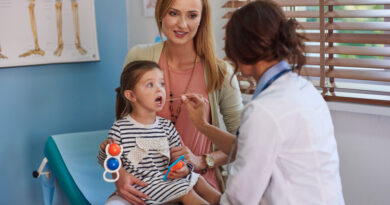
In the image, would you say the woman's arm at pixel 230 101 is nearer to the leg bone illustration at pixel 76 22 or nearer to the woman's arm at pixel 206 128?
the woman's arm at pixel 206 128

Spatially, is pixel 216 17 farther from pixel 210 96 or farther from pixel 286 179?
pixel 286 179

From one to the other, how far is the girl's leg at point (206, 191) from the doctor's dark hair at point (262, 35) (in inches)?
24.2

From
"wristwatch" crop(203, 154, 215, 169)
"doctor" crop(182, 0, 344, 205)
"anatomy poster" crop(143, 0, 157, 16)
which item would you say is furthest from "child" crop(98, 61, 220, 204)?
"anatomy poster" crop(143, 0, 157, 16)

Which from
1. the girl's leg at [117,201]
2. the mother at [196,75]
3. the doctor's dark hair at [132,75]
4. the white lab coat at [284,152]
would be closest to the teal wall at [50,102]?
the mother at [196,75]

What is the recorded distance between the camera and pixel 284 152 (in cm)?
121

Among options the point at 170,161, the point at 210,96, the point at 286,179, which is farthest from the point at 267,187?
the point at 210,96

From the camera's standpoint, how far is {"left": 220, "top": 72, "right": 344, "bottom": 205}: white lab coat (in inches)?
46.4

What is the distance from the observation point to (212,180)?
188 centimetres

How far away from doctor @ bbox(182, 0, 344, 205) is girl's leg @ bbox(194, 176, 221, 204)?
1.31ft

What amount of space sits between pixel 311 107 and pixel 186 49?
83 centimetres

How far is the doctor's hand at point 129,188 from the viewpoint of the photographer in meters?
1.62

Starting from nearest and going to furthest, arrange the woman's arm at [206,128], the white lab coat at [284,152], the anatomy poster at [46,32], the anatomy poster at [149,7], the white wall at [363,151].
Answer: the white lab coat at [284,152], the woman's arm at [206,128], the white wall at [363,151], the anatomy poster at [46,32], the anatomy poster at [149,7]

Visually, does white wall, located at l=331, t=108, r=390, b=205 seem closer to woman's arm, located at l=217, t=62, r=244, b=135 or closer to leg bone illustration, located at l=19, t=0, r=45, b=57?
woman's arm, located at l=217, t=62, r=244, b=135

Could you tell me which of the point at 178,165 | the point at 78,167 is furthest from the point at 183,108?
the point at 78,167
